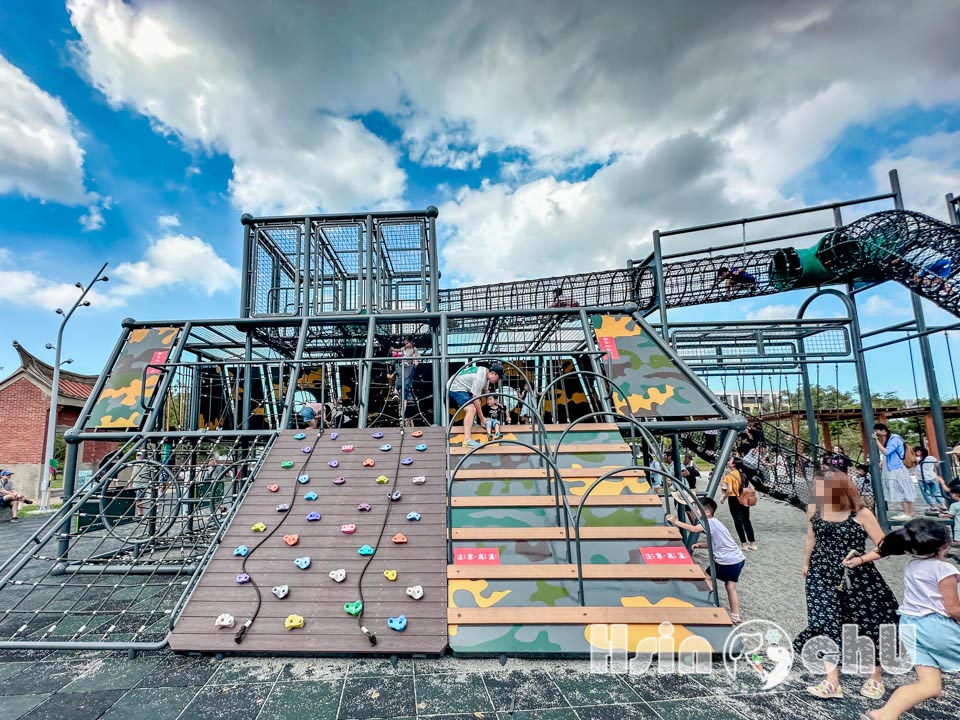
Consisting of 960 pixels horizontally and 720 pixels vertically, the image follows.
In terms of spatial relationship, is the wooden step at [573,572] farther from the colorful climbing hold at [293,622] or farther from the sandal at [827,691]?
the colorful climbing hold at [293,622]

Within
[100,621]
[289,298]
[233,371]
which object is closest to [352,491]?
[100,621]

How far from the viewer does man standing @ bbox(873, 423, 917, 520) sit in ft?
24.7

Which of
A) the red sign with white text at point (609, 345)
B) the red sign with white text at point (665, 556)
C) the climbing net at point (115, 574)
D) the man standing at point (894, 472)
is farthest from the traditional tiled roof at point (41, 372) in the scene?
the man standing at point (894, 472)

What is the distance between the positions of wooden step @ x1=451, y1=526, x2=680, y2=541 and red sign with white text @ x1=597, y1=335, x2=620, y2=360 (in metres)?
2.63

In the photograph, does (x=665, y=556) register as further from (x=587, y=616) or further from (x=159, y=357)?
(x=159, y=357)

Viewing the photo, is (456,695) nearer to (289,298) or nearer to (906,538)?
(906,538)

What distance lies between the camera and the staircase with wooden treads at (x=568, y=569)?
9.50 feet

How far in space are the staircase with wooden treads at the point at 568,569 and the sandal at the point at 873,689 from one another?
69cm

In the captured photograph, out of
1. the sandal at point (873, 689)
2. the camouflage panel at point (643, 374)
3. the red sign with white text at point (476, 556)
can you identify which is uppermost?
the camouflage panel at point (643, 374)

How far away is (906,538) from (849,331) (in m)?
7.91

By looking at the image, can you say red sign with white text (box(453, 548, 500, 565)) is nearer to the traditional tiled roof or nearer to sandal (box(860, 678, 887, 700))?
sandal (box(860, 678, 887, 700))

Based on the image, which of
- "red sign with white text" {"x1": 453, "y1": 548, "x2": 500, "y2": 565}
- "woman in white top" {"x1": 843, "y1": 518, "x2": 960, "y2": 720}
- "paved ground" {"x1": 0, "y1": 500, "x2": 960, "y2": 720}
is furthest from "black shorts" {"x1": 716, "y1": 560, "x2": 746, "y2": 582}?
"red sign with white text" {"x1": 453, "y1": 548, "x2": 500, "y2": 565}

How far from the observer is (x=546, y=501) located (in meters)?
3.95

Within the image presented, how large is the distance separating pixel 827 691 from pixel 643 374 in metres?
3.60
